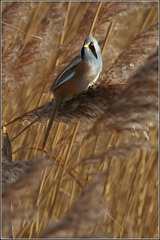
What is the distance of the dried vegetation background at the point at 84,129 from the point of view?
3.81 ft

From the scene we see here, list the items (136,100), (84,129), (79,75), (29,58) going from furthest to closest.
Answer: (84,129)
(29,58)
(79,75)
(136,100)

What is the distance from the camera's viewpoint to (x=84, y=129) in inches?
101

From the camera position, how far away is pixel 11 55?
2.50m

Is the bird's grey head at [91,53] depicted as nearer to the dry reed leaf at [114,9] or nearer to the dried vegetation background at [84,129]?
the dried vegetation background at [84,129]

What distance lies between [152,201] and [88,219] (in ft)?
8.13

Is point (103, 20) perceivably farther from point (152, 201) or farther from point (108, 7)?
point (152, 201)

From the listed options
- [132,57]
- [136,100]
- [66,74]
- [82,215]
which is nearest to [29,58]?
[66,74]

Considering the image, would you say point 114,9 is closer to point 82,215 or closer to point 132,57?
point 132,57

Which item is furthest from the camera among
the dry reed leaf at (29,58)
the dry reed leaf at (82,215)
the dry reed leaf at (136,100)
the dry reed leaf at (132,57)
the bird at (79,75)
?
the dry reed leaf at (29,58)

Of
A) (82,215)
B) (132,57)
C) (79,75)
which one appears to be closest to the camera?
(82,215)

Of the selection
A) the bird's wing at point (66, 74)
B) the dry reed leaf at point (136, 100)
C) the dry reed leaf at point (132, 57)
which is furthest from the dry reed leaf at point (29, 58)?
the dry reed leaf at point (136, 100)

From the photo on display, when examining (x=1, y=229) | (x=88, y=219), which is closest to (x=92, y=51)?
(x=1, y=229)

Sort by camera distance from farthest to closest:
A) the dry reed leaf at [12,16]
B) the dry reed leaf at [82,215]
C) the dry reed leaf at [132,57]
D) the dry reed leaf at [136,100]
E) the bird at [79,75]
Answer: the dry reed leaf at [12,16], the bird at [79,75], the dry reed leaf at [132,57], the dry reed leaf at [136,100], the dry reed leaf at [82,215]

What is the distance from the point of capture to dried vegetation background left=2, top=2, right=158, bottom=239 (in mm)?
1160
